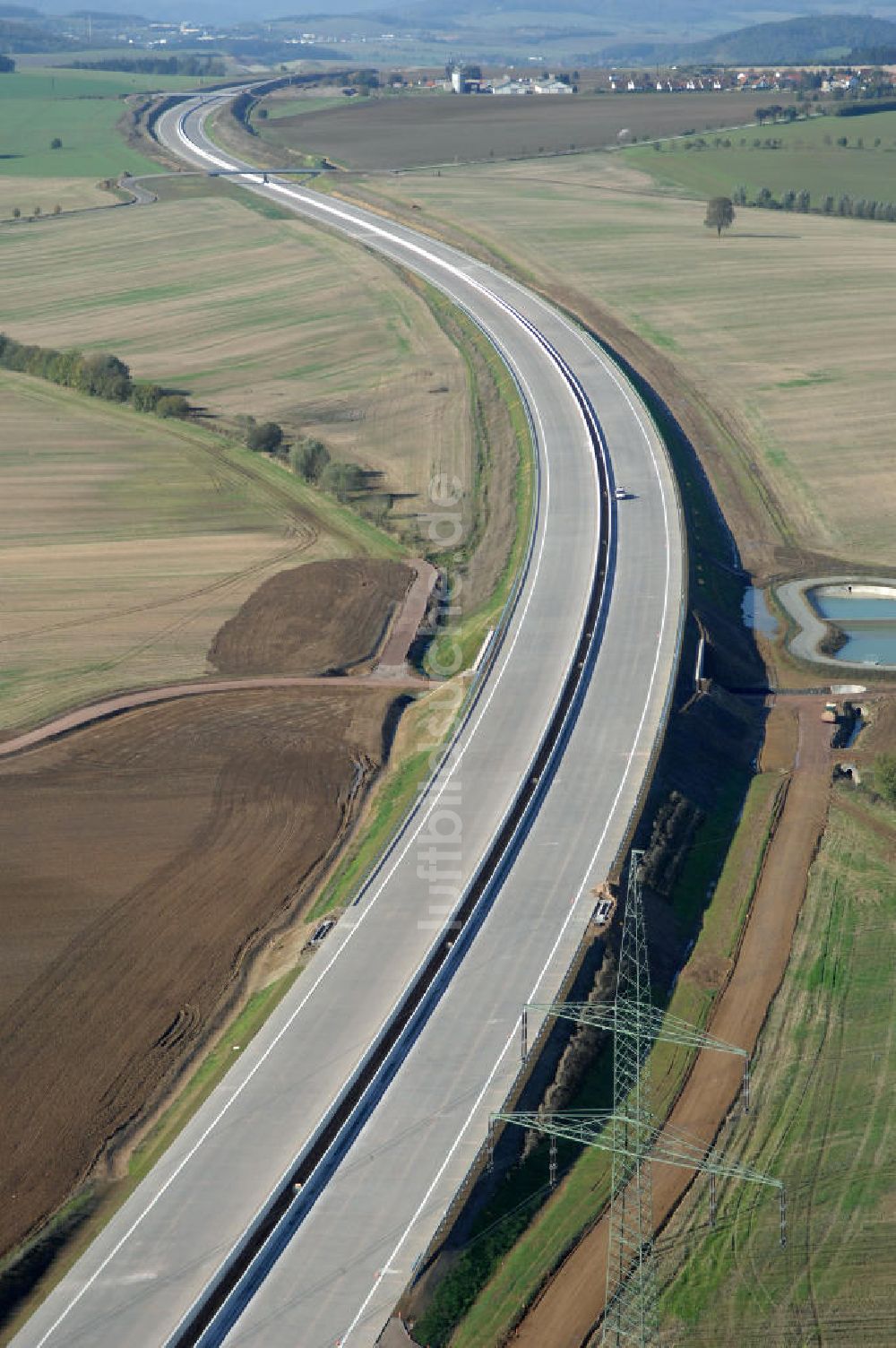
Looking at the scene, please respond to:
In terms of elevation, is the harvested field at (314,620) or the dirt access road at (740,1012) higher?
the harvested field at (314,620)

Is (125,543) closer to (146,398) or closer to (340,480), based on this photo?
(340,480)

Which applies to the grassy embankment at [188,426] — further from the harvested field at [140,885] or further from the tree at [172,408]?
the harvested field at [140,885]

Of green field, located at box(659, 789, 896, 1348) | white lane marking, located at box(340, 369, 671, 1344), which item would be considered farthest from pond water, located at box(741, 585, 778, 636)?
green field, located at box(659, 789, 896, 1348)

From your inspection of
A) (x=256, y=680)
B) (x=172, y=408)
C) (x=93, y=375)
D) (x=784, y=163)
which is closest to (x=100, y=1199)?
(x=256, y=680)

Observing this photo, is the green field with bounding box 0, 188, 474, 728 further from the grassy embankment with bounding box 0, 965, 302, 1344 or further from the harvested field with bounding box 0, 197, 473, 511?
the grassy embankment with bounding box 0, 965, 302, 1344

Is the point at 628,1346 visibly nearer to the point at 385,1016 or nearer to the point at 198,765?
the point at 385,1016

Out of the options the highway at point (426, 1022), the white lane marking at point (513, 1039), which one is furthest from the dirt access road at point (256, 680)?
the white lane marking at point (513, 1039)

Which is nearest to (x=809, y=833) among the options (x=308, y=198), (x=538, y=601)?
(x=538, y=601)
